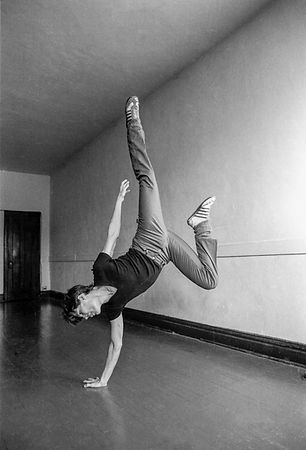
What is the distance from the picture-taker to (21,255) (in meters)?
A: 9.66

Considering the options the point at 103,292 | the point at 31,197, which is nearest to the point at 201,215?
the point at 103,292

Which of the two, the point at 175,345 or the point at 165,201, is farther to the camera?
the point at 165,201

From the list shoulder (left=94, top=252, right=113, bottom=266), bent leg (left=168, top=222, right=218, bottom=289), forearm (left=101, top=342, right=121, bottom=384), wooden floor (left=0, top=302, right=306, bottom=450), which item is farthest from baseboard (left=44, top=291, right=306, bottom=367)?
shoulder (left=94, top=252, right=113, bottom=266)

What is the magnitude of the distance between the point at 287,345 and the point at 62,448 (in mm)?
2274

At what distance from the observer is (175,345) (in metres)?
4.29

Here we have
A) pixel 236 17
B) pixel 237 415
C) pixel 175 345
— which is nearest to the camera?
pixel 237 415

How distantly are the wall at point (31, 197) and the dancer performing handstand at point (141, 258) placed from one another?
7.70 m

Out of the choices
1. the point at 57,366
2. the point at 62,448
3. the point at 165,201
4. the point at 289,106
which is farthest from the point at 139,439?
the point at 165,201

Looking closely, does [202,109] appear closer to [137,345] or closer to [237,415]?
[137,345]

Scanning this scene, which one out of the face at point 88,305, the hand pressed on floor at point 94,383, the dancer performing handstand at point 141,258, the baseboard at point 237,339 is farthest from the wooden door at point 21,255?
the face at point 88,305

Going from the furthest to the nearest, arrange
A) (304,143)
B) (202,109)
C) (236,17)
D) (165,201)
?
(165,201)
(202,109)
(236,17)
(304,143)

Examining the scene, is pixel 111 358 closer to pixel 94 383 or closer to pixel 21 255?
pixel 94 383

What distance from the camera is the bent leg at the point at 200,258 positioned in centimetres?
258

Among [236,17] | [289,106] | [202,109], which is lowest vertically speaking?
[289,106]
